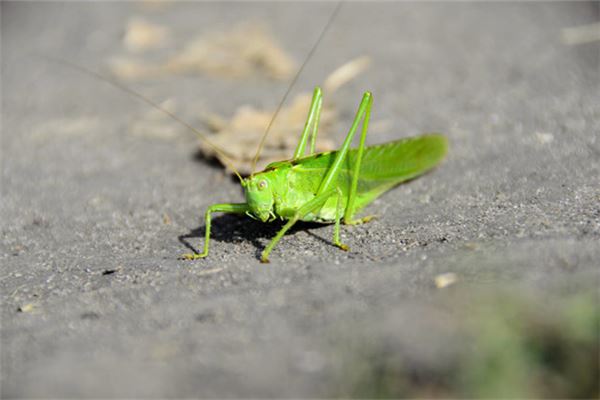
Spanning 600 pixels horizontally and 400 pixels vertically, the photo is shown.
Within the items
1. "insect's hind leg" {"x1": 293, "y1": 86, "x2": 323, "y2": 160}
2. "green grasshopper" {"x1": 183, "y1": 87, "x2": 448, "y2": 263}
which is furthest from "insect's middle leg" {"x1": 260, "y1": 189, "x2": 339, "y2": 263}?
"insect's hind leg" {"x1": 293, "y1": 86, "x2": 323, "y2": 160}

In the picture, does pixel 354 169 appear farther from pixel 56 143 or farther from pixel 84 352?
pixel 56 143

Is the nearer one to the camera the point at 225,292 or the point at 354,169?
the point at 225,292

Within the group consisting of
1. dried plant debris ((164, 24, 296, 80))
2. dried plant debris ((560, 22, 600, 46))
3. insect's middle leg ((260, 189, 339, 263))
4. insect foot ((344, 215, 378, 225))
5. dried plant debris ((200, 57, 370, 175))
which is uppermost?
dried plant debris ((164, 24, 296, 80))

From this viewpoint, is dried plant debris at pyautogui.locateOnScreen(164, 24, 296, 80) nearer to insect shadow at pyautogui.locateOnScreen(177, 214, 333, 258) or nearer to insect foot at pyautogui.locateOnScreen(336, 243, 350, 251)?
insect shadow at pyautogui.locateOnScreen(177, 214, 333, 258)

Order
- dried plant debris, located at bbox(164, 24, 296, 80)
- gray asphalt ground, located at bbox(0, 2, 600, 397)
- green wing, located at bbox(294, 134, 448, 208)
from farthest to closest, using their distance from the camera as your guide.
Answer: dried plant debris, located at bbox(164, 24, 296, 80) → green wing, located at bbox(294, 134, 448, 208) → gray asphalt ground, located at bbox(0, 2, 600, 397)

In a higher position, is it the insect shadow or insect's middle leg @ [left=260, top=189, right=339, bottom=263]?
insect's middle leg @ [left=260, top=189, right=339, bottom=263]

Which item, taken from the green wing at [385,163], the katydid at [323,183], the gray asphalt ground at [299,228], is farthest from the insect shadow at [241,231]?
the green wing at [385,163]

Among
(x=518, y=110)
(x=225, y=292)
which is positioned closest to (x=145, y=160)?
(x=225, y=292)

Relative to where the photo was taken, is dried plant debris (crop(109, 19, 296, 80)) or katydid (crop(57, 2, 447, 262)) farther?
dried plant debris (crop(109, 19, 296, 80))
